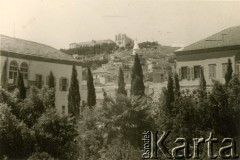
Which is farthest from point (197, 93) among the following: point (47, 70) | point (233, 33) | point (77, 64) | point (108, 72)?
point (108, 72)

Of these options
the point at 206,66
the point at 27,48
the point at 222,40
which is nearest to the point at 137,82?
the point at 206,66

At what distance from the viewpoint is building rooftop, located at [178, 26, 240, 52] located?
15.2 metres

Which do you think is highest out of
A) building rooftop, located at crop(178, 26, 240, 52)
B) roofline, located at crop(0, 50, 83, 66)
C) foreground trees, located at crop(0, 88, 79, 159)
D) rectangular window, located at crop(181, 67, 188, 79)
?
building rooftop, located at crop(178, 26, 240, 52)

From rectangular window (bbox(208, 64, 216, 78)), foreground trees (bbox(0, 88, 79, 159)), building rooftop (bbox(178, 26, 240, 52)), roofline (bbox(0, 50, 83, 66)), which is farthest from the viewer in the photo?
rectangular window (bbox(208, 64, 216, 78))

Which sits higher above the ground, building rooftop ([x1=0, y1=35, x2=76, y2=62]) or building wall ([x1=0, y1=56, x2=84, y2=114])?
building rooftop ([x1=0, y1=35, x2=76, y2=62])

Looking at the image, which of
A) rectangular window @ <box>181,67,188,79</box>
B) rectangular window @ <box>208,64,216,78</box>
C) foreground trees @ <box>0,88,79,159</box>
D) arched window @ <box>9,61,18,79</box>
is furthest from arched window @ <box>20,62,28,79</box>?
rectangular window @ <box>208,64,216,78</box>

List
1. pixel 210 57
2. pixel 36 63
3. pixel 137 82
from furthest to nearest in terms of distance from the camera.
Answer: pixel 210 57 → pixel 36 63 → pixel 137 82

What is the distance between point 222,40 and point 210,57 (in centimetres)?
96

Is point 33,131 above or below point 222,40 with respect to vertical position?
below

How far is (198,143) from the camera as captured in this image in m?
8.05

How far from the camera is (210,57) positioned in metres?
16.2

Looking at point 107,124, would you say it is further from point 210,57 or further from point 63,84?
point 63,84

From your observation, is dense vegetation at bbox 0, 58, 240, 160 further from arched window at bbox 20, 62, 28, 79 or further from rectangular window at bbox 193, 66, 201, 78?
rectangular window at bbox 193, 66, 201, 78

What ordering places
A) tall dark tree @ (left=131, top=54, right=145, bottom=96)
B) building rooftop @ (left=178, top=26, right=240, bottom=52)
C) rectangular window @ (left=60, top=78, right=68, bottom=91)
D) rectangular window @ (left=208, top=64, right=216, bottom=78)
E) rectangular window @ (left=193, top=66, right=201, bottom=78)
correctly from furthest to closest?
rectangular window @ (left=60, top=78, right=68, bottom=91) → rectangular window @ (left=193, top=66, right=201, bottom=78) → rectangular window @ (left=208, top=64, right=216, bottom=78) → building rooftop @ (left=178, top=26, right=240, bottom=52) → tall dark tree @ (left=131, top=54, right=145, bottom=96)
